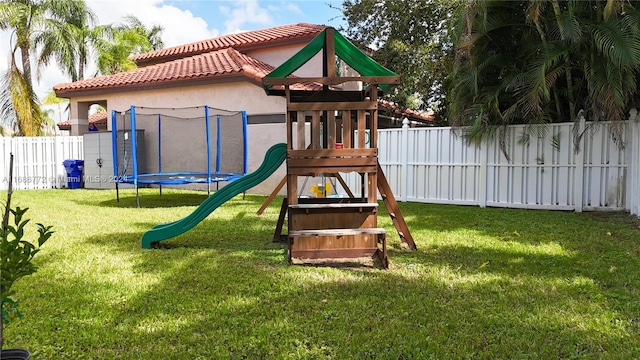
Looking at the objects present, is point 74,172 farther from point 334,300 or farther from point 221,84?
point 334,300

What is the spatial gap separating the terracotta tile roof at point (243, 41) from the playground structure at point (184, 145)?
3.39 metres

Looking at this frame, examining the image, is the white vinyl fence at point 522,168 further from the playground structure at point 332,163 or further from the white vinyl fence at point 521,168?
the playground structure at point 332,163

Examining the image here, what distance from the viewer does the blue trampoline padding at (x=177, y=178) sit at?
1034cm

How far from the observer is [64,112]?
3188 centimetres

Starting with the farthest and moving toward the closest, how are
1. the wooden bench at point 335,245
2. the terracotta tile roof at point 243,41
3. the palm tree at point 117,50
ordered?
the palm tree at point 117,50 < the terracotta tile roof at point 243,41 < the wooden bench at point 335,245

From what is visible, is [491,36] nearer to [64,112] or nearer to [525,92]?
[525,92]

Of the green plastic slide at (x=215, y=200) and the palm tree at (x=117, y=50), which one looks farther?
the palm tree at (x=117, y=50)

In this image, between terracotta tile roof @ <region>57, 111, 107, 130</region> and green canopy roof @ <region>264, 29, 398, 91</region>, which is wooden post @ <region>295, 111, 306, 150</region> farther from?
terracotta tile roof @ <region>57, 111, 107, 130</region>

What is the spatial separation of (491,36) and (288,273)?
7532 mm

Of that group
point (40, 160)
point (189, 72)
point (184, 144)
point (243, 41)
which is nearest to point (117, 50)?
point (40, 160)

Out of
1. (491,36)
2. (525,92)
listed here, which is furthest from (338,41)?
(491,36)

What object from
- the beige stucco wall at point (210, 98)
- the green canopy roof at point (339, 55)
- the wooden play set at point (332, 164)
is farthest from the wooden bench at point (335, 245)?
the beige stucco wall at point (210, 98)

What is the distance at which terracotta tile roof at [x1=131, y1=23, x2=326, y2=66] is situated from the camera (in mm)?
14367

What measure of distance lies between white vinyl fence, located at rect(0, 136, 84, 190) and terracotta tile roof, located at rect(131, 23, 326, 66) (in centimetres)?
467
